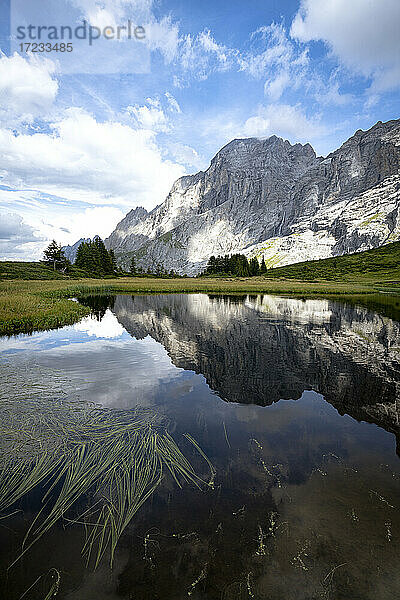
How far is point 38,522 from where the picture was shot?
21.4ft

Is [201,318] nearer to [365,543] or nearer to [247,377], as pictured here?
[247,377]

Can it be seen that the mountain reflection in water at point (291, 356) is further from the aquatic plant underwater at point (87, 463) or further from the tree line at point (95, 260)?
the tree line at point (95, 260)

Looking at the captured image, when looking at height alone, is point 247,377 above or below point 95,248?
below

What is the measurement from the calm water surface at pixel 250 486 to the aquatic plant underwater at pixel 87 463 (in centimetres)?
30

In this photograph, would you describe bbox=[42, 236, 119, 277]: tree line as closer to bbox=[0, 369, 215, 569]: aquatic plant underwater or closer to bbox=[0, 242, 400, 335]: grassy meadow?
bbox=[0, 242, 400, 335]: grassy meadow

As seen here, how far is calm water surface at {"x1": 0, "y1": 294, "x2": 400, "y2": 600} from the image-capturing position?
536 cm

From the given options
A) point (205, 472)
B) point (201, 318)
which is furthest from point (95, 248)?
point (205, 472)

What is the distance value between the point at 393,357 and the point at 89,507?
2252 centimetres

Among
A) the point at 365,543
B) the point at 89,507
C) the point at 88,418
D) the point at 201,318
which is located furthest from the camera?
the point at 201,318

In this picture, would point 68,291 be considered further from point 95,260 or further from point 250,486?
point 95,260

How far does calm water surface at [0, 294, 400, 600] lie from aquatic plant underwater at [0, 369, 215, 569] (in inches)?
11.9

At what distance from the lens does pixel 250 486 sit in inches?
309

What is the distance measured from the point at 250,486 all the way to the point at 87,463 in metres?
4.75

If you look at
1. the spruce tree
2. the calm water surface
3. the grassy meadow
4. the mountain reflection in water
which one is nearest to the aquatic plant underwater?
the calm water surface
